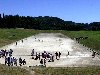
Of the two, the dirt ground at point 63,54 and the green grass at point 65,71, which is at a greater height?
the dirt ground at point 63,54

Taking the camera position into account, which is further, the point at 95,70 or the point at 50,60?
the point at 50,60

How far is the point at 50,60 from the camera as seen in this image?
51219 mm

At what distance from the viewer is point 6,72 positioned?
3662 cm

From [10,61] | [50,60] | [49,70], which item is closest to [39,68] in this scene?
[49,70]

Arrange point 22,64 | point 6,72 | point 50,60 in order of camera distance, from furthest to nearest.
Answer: point 50,60 → point 22,64 → point 6,72

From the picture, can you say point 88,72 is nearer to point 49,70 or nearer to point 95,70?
point 95,70

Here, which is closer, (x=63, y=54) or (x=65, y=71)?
(x=65, y=71)

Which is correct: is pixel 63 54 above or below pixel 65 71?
above

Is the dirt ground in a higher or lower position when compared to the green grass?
higher

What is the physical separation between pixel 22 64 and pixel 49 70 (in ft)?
23.6

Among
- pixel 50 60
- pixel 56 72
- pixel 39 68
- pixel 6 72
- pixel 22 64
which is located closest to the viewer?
pixel 6 72

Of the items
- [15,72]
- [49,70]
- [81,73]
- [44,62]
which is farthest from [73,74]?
[44,62]

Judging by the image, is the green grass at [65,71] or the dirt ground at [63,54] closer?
the green grass at [65,71]

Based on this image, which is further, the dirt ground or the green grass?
the dirt ground
